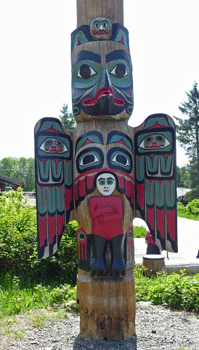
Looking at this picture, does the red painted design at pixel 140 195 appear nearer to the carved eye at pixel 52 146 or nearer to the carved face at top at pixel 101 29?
the carved eye at pixel 52 146

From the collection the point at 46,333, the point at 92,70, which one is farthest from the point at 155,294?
the point at 92,70

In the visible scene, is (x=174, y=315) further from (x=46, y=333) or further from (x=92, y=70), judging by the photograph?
(x=92, y=70)

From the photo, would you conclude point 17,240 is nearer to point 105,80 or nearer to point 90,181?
point 90,181

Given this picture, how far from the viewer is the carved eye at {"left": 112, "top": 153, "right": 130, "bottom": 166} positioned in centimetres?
343

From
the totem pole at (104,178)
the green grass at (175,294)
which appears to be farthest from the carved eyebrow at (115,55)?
the green grass at (175,294)

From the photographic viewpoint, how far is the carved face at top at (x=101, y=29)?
12.0ft

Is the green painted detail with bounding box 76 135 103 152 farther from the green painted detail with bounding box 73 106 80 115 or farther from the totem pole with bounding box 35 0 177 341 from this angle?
the green painted detail with bounding box 73 106 80 115

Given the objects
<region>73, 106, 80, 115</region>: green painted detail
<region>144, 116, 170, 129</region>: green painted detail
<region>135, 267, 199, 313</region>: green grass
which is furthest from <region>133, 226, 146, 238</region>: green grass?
<region>73, 106, 80, 115</region>: green painted detail

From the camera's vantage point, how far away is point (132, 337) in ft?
11.5

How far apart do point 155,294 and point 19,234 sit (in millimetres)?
3087

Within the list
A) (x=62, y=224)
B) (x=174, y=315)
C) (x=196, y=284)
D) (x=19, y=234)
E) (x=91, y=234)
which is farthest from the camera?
(x=19, y=234)

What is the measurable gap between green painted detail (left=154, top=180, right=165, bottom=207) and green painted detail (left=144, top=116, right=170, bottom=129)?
67cm

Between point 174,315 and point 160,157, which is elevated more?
point 160,157

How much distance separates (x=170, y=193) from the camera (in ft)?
11.5
